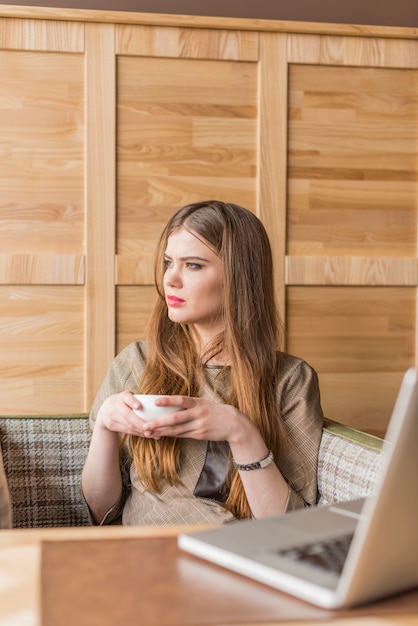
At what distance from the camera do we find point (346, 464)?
175cm

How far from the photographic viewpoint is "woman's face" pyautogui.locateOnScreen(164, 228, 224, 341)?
1878mm

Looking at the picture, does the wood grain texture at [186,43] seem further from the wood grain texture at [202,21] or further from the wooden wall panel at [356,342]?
the wooden wall panel at [356,342]

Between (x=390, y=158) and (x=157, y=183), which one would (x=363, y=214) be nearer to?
(x=390, y=158)

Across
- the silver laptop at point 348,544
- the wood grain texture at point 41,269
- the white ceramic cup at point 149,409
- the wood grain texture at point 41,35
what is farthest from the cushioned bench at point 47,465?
the wood grain texture at point 41,35

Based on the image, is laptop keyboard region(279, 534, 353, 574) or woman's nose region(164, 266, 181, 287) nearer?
laptop keyboard region(279, 534, 353, 574)

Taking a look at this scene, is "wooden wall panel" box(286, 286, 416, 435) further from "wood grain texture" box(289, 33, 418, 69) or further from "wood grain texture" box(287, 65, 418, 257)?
"wood grain texture" box(289, 33, 418, 69)

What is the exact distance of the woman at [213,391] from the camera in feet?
5.79

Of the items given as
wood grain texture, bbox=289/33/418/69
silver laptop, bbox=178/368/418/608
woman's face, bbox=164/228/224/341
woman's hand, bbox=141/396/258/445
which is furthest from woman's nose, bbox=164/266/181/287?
wood grain texture, bbox=289/33/418/69

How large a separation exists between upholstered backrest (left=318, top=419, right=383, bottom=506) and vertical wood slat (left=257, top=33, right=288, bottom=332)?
0.79 metres

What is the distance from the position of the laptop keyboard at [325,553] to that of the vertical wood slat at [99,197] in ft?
5.13

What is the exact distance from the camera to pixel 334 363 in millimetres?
2648

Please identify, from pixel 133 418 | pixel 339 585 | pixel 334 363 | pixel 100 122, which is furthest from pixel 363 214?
pixel 339 585

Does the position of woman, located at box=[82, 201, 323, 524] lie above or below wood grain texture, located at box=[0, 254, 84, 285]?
below

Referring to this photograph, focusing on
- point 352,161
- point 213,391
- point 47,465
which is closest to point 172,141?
point 352,161
